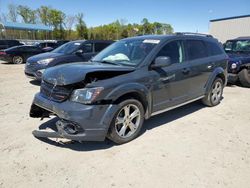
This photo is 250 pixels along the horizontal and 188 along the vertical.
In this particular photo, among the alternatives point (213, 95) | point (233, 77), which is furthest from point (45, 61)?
point (233, 77)

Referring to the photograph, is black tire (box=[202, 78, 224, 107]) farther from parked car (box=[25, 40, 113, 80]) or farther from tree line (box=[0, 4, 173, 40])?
tree line (box=[0, 4, 173, 40])

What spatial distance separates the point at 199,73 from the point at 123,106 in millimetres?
2392

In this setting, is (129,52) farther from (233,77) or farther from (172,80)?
(233,77)

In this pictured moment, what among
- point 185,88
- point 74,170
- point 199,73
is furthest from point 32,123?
point 199,73

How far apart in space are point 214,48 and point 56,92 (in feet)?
14.0

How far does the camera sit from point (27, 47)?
57.1ft

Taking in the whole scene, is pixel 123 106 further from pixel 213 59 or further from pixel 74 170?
pixel 213 59

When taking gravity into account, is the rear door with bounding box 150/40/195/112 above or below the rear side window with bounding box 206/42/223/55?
below

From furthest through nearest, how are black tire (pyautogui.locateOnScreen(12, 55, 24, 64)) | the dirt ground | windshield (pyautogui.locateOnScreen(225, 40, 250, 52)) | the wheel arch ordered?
black tire (pyautogui.locateOnScreen(12, 55, 24, 64)) < windshield (pyautogui.locateOnScreen(225, 40, 250, 52)) < the wheel arch < the dirt ground

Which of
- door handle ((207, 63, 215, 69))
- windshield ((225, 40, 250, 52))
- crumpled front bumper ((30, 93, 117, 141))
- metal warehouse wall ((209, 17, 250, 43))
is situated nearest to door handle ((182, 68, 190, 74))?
door handle ((207, 63, 215, 69))

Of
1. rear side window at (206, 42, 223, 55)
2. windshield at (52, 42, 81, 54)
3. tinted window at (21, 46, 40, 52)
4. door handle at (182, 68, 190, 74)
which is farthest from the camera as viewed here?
tinted window at (21, 46, 40, 52)

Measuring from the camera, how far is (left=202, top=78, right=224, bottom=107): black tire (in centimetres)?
611

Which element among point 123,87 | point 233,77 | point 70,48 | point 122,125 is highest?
point 70,48

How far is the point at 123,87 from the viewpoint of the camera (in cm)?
382
